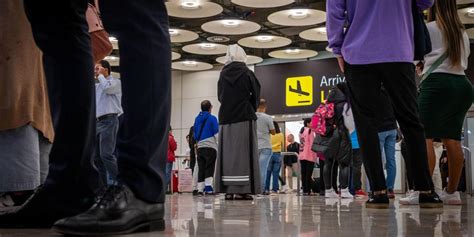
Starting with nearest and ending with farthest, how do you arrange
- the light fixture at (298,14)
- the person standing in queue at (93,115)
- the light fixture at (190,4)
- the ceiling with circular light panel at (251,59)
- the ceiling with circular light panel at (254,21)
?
the person standing in queue at (93,115), the light fixture at (190,4), the ceiling with circular light panel at (254,21), the light fixture at (298,14), the ceiling with circular light panel at (251,59)

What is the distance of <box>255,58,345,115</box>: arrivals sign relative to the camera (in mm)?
12867

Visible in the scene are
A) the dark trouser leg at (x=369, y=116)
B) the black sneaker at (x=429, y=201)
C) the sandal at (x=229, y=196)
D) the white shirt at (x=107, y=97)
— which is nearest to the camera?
the black sneaker at (x=429, y=201)

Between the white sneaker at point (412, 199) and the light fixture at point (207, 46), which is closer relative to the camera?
the white sneaker at point (412, 199)

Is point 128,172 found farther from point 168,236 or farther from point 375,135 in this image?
point 375,135

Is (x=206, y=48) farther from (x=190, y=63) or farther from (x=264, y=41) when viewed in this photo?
(x=190, y=63)

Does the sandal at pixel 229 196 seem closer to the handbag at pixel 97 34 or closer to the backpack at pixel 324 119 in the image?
the backpack at pixel 324 119

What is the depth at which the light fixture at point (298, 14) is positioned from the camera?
9.73 meters

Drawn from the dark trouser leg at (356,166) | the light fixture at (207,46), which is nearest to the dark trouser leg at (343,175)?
the dark trouser leg at (356,166)

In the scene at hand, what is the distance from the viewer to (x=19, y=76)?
188 cm

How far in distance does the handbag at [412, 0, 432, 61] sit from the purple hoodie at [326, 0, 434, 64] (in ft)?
0.12

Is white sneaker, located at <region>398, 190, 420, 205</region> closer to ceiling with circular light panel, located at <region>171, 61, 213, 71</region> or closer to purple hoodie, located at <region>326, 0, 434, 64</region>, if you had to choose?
purple hoodie, located at <region>326, 0, 434, 64</region>

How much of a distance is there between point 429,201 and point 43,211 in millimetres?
1934

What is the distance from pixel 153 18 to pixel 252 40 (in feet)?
34.8

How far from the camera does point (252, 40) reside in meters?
11.8
